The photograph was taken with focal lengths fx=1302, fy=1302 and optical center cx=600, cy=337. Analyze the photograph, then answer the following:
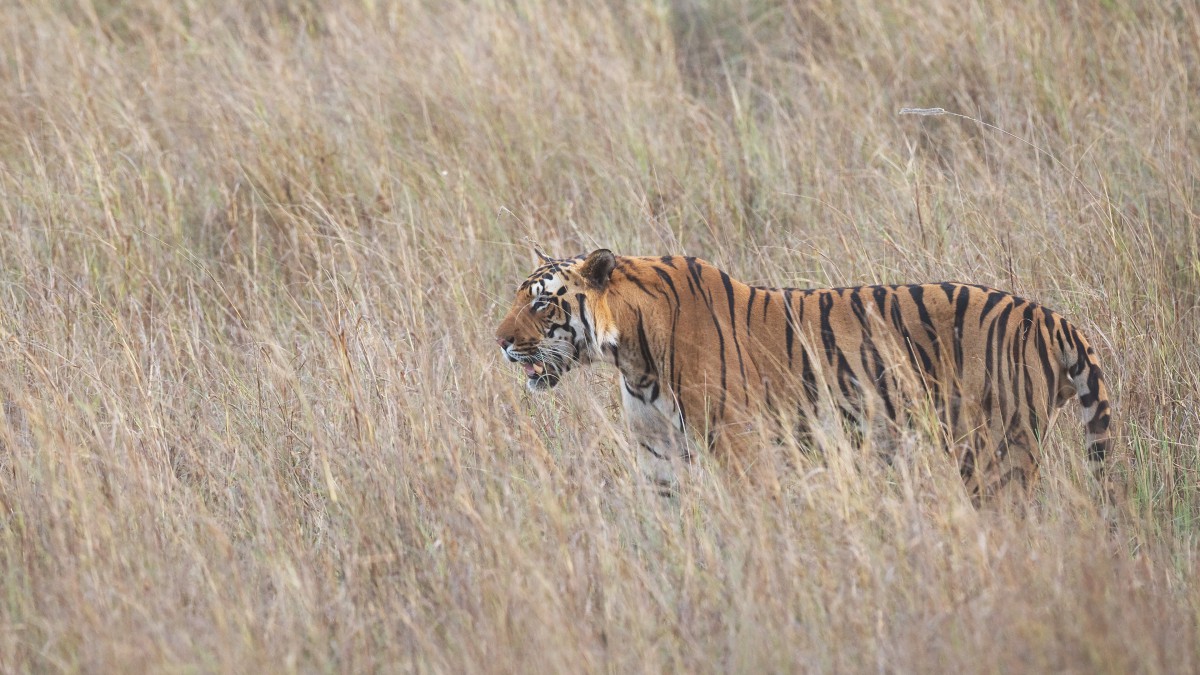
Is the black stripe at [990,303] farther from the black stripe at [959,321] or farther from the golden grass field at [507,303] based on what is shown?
the golden grass field at [507,303]

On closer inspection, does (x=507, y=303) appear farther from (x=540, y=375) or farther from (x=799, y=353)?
(x=799, y=353)

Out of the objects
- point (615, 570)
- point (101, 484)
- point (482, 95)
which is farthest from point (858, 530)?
point (482, 95)

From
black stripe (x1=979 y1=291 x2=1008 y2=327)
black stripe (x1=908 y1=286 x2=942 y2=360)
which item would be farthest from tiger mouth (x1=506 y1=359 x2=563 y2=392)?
black stripe (x1=979 y1=291 x2=1008 y2=327)

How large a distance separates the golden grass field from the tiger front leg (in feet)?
0.38

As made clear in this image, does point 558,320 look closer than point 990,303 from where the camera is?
No

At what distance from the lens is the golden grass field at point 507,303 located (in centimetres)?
304

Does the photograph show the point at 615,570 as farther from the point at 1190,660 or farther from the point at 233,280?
the point at 233,280

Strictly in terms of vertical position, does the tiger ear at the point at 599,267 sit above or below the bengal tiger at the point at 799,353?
above

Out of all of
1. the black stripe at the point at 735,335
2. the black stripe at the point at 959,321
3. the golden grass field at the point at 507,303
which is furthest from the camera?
the black stripe at the point at 735,335

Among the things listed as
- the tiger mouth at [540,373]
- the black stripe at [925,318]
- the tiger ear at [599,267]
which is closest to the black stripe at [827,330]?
the black stripe at [925,318]

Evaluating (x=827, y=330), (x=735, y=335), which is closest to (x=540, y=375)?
(x=735, y=335)

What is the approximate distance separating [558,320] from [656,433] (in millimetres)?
471

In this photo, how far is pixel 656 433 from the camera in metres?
4.04

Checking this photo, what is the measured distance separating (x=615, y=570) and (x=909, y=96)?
14.4ft
